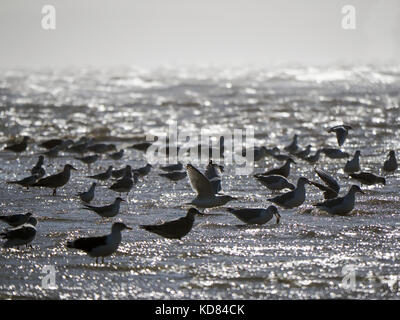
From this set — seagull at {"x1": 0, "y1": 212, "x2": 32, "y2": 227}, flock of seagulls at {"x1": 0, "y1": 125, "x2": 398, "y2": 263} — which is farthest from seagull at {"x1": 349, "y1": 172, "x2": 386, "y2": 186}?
seagull at {"x1": 0, "y1": 212, "x2": 32, "y2": 227}

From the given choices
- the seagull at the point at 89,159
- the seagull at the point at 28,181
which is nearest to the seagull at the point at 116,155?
the seagull at the point at 89,159

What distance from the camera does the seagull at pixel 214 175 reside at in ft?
38.7

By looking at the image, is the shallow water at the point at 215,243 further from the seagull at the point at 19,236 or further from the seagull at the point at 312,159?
the seagull at the point at 312,159

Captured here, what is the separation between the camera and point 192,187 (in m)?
11.1

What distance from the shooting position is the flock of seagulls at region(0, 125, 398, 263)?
877cm

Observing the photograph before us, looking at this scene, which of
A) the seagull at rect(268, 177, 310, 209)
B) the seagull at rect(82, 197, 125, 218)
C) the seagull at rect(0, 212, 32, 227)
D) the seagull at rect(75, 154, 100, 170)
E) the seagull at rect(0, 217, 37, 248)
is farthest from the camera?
the seagull at rect(75, 154, 100, 170)

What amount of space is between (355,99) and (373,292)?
2839cm

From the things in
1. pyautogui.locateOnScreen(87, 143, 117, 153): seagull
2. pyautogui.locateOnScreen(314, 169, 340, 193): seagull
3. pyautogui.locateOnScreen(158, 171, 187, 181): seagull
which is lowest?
pyautogui.locateOnScreen(87, 143, 117, 153): seagull

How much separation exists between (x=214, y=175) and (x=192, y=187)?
2238 millimetres

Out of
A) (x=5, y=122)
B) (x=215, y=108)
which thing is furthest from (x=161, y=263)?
(x=215, y=108)
